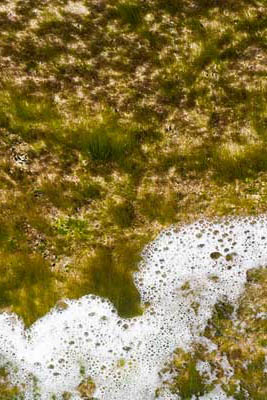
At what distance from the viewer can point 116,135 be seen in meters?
8.12

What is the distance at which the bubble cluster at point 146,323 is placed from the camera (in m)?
7.94

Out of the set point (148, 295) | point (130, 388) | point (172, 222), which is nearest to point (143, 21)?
point (172, 222)

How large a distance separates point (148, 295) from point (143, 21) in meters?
4.16

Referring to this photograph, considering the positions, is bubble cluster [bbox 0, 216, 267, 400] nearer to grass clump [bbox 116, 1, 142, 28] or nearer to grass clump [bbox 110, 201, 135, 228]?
grass clump [bbox 110, 201, 135, 228]

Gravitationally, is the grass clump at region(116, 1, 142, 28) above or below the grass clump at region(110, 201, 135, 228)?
above

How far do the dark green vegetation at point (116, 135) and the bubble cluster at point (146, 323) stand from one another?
22cm

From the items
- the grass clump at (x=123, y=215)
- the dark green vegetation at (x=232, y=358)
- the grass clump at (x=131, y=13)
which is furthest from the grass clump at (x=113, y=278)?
the grass clump at (x=131, y=13)

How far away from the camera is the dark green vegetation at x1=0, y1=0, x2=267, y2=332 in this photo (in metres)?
8.02

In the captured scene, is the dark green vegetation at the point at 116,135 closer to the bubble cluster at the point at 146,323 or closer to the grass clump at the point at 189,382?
the bubble cluster at the point at 146,323

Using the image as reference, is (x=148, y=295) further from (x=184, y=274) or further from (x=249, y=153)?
(x=249, y=153)

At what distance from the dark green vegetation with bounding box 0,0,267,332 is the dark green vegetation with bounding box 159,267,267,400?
1.12 metres

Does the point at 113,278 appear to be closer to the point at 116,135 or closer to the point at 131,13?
the point at 116,135

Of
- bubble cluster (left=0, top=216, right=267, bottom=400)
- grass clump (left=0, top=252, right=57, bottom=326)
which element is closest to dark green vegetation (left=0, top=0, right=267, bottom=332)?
grass clump (left=0, top=252, right=57, bottom=326)

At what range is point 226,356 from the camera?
309 inches
